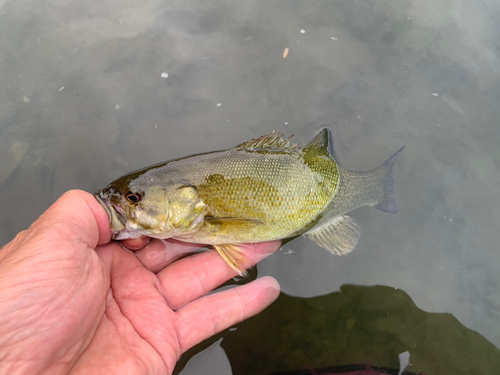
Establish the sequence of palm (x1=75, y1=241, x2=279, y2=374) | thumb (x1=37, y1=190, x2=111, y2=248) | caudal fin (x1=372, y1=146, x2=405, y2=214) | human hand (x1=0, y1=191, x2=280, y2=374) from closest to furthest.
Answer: human hand (x1=0, y1=191, x2=280, y2=374) < thumb (x1=37, y1=190, x2=111, y2=248) < palm (x1=75, y1=241, x2=279, y2=374) < caudal fin (x1=372, y1=146, x2=405, y2=214)

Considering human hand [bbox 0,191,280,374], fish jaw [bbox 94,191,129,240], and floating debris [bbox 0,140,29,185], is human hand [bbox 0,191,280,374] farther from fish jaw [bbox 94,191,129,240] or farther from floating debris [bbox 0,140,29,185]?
floating debris [bbox 0,140,29,185]

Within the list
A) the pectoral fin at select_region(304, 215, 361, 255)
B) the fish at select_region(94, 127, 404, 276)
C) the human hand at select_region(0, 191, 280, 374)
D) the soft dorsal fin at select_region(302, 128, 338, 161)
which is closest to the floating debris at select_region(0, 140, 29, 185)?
the human hand at select_region(0, 191, 280, 374)

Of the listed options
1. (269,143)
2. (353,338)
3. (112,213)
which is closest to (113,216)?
(112,213)

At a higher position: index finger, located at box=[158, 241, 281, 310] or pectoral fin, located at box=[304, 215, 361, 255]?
pectoral fin, located at box=[304, 215, 361, 255]

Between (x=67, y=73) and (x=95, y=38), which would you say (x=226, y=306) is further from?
(x=95, y=38)

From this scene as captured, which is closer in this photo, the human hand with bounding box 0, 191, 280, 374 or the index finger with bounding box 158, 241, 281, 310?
the human hand with bounding box 0, 191, 280, 374

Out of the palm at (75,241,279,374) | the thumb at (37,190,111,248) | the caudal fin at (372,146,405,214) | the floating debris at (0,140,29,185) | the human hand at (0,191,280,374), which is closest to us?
the human hand at (0,191,280,374)

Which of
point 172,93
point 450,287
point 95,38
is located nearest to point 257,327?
point 450,287

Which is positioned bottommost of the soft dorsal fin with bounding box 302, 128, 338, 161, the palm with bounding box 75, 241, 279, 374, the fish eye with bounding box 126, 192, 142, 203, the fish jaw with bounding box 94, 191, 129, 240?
the palm with bounding box 75, 241, 279, 374
